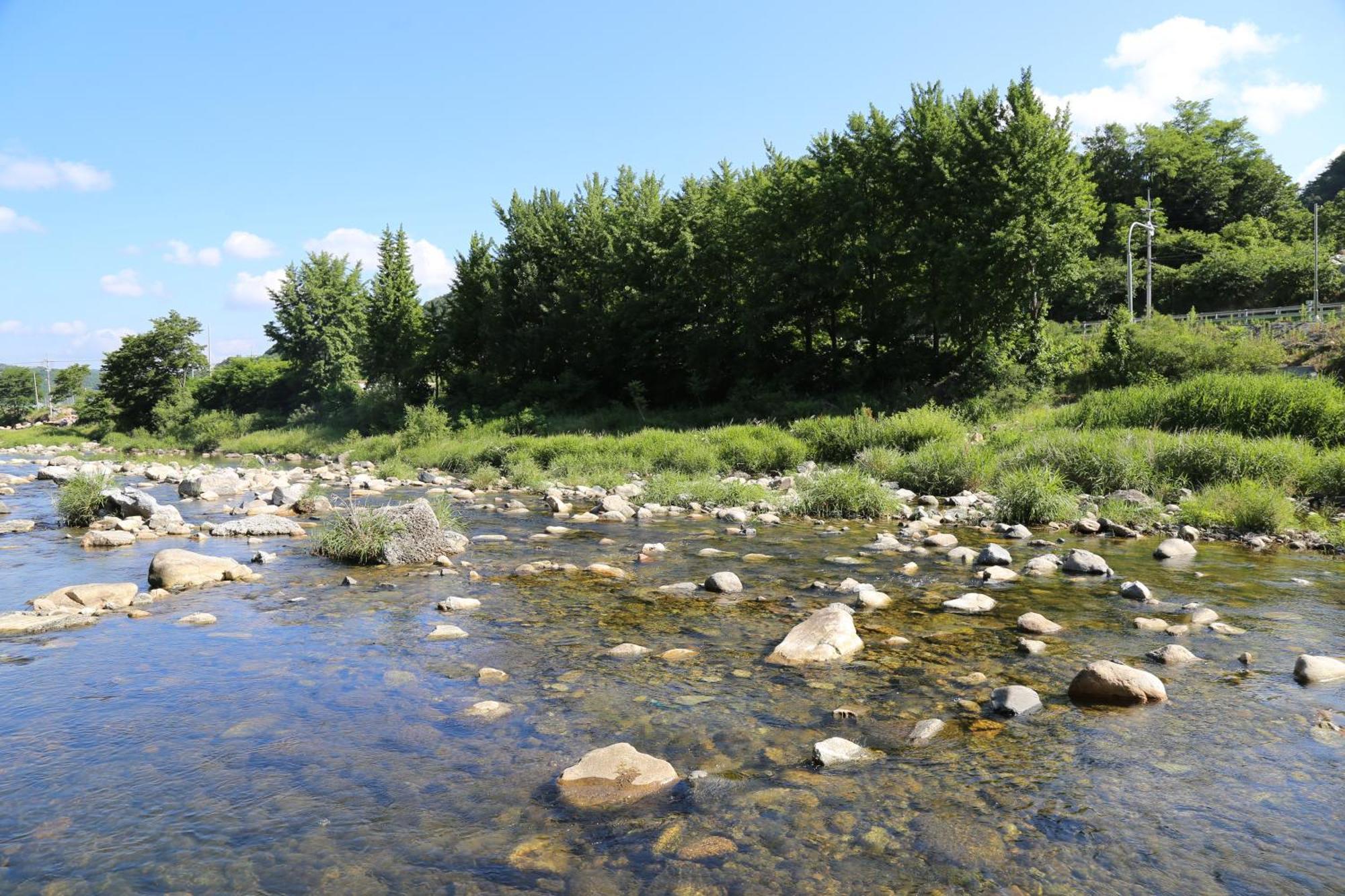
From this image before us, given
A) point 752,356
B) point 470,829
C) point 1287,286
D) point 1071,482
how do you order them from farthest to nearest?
point 1287,286, point 752,356, point 1071,482, point 470,829

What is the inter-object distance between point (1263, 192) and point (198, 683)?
8568cm

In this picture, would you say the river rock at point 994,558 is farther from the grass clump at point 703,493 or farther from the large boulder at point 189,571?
the large boulder at point 189,571

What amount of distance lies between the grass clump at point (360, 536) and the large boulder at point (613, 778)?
25.2 feet

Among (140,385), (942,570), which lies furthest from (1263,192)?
(140,385)

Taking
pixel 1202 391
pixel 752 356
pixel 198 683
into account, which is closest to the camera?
pixel 198 683

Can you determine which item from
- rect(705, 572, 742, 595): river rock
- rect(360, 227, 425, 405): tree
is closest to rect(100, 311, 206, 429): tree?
rect(360, 227, 425, 405): tree

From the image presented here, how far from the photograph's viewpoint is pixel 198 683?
21.4ft

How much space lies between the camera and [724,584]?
379 inches

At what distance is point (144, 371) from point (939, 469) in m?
60.1

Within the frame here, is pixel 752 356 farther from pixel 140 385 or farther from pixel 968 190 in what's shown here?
pixel 140 385

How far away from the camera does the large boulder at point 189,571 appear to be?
1009 centimetres

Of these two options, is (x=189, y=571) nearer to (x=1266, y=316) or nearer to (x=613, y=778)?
(x=613, y=778)

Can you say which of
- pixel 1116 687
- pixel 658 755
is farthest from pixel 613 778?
pixel 1116 687

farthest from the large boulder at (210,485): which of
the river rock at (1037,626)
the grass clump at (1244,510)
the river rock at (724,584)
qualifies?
the grass clump at (1244,510)
